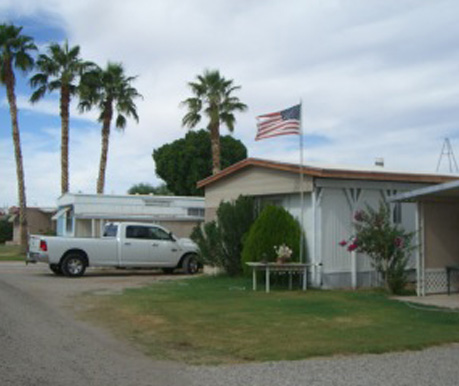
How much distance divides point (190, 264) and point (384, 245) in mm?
8194

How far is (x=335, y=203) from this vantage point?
15828 mm

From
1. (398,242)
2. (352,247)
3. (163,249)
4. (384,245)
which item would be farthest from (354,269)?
(163,249)

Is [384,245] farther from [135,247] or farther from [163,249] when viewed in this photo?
[135,247]

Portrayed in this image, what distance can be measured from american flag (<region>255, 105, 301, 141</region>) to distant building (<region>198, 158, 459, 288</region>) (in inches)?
35.9

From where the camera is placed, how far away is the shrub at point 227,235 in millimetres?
17781

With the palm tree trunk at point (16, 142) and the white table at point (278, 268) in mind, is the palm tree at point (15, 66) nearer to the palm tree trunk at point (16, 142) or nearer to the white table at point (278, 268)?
the palm tree trunk at point (16, 142)

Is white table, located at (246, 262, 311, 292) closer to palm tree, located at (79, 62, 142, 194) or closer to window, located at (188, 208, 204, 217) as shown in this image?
window, located at (188, 208, 204, 217)

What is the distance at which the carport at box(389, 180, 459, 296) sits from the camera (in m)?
14.5

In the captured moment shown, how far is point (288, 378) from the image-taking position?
6.71 m

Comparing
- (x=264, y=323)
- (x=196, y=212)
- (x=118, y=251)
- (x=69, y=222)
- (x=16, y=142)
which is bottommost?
(x=264, y=323)

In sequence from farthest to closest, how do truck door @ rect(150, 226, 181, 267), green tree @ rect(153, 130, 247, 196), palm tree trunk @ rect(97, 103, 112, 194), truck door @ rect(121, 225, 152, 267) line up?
green tree @ rect(153, 130, 247, 196) → palm tree trunk @ rect(97, 103, 112, 194) → truck door @ rect(150, 226, 181, 267) → truck door @ rect(121, 225, 152, 267)

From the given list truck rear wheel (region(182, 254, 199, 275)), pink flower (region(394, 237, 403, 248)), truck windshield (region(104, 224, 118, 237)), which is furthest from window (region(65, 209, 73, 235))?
pink flower (region(394, 237, 403, 248))

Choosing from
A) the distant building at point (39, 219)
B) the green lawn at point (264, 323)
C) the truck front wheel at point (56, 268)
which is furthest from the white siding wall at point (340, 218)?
the distant building at point (39, 219)

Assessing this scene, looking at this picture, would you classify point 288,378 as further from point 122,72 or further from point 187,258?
point 122,72
